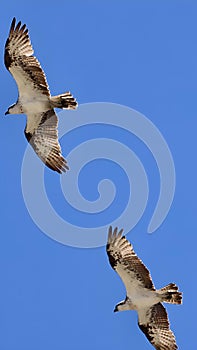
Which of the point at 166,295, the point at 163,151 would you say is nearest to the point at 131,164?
the point at 163,151

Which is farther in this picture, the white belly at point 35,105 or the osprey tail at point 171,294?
the white belly at point 35,105

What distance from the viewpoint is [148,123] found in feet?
117

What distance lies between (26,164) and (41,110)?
1.59 meters

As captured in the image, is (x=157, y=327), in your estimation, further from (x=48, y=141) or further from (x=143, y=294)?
(x=48, y=141)

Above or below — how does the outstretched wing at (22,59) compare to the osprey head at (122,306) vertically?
above

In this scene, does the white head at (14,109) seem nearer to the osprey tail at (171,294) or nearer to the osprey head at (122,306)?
the osprey head at (122,306)

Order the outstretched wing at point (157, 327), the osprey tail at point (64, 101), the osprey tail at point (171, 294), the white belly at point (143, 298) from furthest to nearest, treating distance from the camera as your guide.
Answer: the outstretched wing at point (157, 327) → the white belly at point (143, 298) → the osprey tail at point (64, 101) → the osprey tail at point (171, 294)

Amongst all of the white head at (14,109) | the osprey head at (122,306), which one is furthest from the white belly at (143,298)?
the white head at (14,109)

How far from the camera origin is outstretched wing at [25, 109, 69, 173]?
3466 cm

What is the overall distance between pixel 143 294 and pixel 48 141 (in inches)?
118

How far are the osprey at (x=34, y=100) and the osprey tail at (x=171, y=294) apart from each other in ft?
8.63

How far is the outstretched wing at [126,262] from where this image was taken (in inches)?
1320

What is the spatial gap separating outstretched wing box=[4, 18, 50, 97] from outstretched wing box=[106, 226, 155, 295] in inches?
103

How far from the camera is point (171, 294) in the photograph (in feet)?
110
